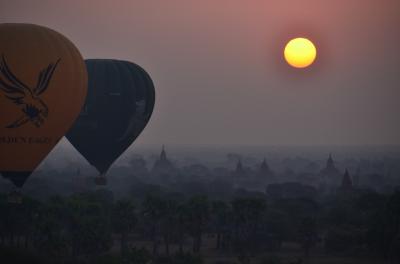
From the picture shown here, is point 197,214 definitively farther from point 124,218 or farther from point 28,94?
point 28,94

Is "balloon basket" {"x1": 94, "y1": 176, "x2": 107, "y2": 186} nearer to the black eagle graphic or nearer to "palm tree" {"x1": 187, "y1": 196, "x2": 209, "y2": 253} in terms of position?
the black eagle graphic

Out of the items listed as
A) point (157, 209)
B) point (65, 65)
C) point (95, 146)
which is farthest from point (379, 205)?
point (65, 65)

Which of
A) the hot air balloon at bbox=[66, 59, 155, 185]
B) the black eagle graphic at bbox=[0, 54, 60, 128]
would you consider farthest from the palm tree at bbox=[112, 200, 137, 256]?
the black eagle graphic at bbox=[0, 54, 60, 128]

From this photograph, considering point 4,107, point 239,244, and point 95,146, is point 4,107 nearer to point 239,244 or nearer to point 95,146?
point 95,146

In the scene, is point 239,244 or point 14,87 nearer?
point 14,87

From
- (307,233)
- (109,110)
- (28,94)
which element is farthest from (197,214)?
(28,94)

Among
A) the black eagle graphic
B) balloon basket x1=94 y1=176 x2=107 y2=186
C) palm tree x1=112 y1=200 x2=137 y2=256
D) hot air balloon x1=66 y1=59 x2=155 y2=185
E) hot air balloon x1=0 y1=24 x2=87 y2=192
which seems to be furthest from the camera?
palm tree x1=112 y1=200 x2=137 y2=256
